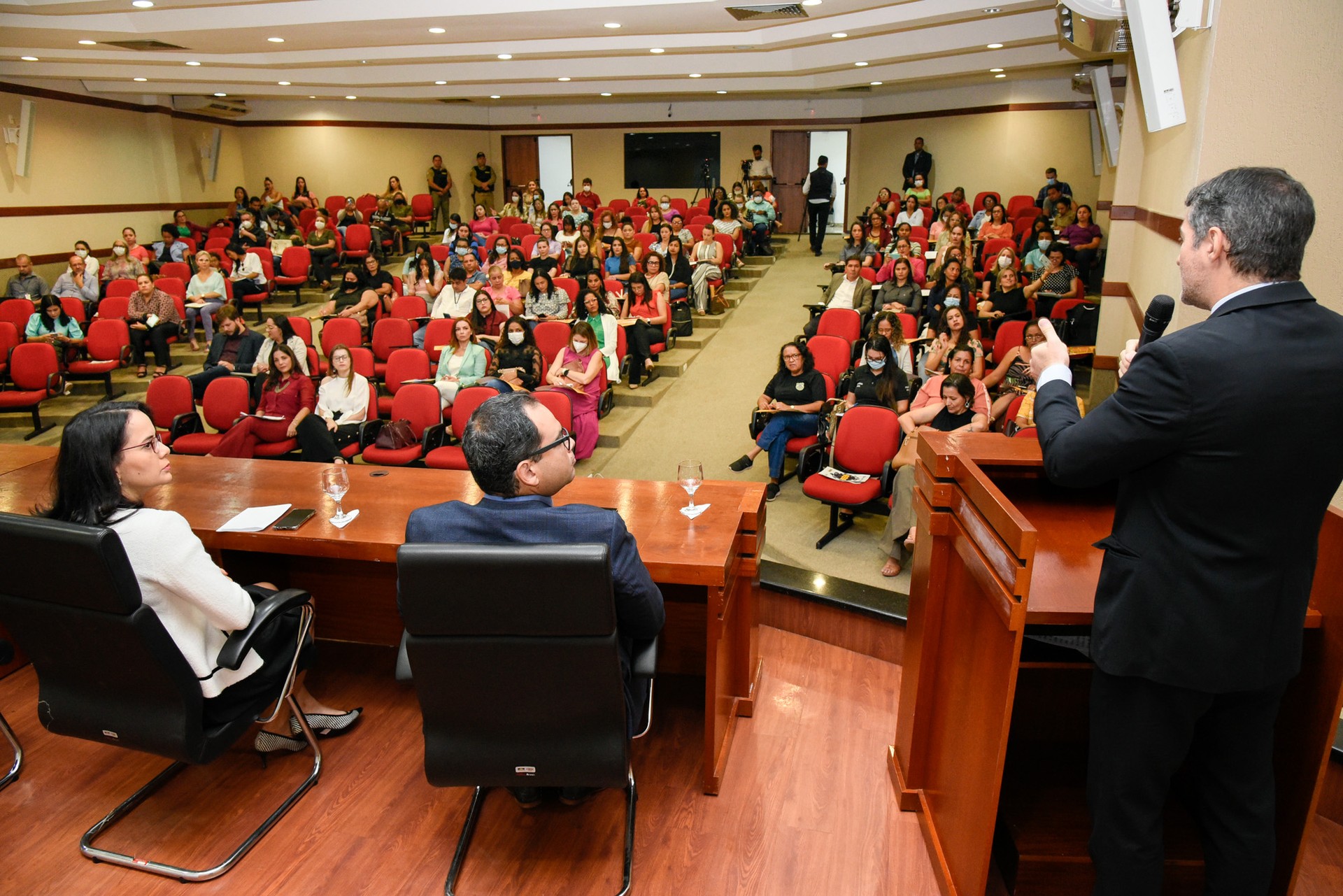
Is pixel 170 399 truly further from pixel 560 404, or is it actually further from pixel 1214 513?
pixel 1214 513

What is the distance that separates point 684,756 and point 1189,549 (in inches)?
61.4

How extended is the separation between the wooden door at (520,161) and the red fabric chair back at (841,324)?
31.6 ft

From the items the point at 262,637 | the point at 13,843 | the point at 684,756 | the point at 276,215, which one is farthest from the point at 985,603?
the point at 276,215

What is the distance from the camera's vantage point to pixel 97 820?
7.37ft

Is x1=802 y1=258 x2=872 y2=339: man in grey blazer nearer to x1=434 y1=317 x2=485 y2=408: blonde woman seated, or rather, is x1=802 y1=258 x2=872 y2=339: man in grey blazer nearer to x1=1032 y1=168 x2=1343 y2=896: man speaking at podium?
x1=434 y1=317 x2=485 y2=408: blonde woman seated

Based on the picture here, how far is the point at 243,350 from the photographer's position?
20.3ft

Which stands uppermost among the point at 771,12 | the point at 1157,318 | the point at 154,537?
the point at 771,12

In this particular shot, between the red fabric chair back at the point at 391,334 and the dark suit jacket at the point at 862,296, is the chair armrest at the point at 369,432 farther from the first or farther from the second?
the dark suit jacket at the point at 862,296

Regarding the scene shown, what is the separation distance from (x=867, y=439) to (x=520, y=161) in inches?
481

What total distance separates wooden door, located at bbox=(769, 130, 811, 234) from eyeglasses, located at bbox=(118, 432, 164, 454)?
40.9ft

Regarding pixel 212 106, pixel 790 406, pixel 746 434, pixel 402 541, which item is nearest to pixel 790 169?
pixel 212 106

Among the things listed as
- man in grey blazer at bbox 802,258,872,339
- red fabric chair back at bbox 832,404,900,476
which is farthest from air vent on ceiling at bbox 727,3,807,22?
red fabric chair back at bbox 832,404,900,476

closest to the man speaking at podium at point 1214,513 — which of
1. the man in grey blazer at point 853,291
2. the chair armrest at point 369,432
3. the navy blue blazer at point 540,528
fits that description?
the navy blue blazer at point 540,528

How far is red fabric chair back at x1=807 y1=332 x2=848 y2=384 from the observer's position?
553 cm
